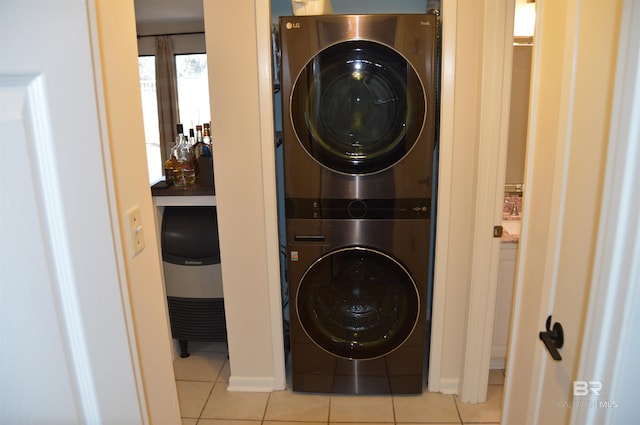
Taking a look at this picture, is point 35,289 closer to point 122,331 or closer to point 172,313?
point 122,331

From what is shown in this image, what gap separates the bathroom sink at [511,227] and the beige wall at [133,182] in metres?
1.83

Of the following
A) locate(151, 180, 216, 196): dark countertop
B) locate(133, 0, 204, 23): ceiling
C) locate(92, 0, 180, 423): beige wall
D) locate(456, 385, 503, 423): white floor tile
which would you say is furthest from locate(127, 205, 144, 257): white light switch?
locate(133, 0, 204, 23): ceiling

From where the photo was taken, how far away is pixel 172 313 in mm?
2408

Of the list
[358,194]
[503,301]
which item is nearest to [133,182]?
[358,194]

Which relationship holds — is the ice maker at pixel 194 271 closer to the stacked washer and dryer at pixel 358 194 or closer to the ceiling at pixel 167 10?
the stacked washer and dryer at pixel 358 194

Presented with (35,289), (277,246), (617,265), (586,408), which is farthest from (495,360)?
(35,289)

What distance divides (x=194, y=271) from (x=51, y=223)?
1748 millimetres

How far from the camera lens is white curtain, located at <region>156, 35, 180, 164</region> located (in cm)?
418

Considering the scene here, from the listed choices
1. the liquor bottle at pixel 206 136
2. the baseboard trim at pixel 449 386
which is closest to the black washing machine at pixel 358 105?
the liquor bottle at pixel 206 136

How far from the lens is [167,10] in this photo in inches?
143

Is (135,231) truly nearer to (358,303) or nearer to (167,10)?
(358,303)

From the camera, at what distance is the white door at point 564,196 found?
814 millimetres

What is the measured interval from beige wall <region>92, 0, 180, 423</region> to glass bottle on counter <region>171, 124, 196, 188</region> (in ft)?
4.33

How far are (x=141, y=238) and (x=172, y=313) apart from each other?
1.56 metres
